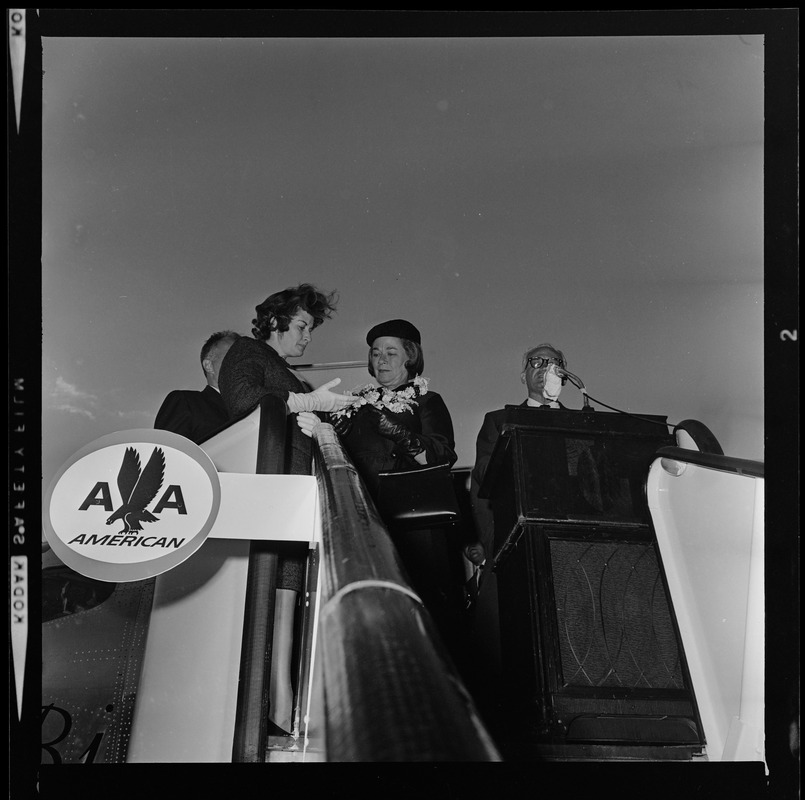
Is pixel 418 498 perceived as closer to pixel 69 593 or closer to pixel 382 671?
pixel 382 671

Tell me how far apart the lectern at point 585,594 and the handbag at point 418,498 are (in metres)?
0.10

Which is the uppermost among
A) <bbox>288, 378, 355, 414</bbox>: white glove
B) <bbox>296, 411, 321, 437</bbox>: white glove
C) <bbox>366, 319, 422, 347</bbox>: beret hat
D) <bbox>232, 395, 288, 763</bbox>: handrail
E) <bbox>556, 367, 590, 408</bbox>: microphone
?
<bbox>366, 319, 422, 347</bbox>: beret hat

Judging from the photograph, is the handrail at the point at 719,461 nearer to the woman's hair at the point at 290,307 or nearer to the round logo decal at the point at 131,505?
the woman's hair at the point at 290,307

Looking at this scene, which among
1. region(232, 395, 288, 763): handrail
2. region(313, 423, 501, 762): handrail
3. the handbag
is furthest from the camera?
the handbag

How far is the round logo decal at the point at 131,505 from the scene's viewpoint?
2.42m

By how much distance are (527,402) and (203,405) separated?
84 centimetres

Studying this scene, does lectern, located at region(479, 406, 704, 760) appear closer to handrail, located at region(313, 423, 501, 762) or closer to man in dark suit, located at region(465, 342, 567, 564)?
man in dark suit, located at region(465, 342, 567, 564)

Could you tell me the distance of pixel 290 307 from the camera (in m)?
2.54

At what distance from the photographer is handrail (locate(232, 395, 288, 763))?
7.72ft

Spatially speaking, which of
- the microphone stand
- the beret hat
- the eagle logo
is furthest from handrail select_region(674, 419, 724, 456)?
the eagle logo

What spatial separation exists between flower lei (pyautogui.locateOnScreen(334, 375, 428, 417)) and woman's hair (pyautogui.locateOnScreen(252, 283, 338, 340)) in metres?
0.21

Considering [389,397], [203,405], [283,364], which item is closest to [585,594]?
[389,397]
